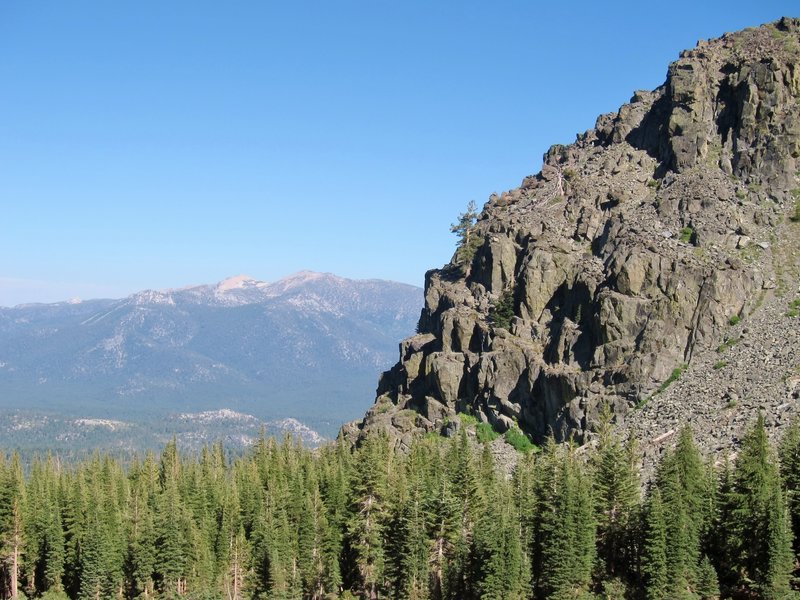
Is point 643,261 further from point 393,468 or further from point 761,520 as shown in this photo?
point 761,520

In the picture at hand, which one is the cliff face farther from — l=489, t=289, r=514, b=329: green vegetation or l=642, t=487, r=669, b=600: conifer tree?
l=642, t=487, r=669, b=600: conifer tree

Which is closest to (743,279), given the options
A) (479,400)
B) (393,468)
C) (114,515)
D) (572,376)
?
(572,376)

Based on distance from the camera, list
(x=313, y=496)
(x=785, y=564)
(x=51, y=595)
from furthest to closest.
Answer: (x=313, y=496) < (x=51, y=595) < (x=785, y=564)

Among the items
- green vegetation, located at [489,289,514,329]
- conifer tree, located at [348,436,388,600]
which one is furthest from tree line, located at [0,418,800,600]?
green vegetation, located at [489,289,514,329]

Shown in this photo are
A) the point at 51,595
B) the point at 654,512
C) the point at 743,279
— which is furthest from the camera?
the point at 743,279

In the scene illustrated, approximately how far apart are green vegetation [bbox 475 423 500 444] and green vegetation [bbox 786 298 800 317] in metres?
42.6

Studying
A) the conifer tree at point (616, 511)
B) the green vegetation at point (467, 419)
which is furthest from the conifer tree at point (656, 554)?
the green vegetation at point (467, 419)

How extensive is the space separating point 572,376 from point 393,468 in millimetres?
30440

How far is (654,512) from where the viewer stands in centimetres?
8162

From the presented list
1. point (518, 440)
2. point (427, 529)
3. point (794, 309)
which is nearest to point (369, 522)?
point (427, 529)

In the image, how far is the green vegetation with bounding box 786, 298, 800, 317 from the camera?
4931 inches

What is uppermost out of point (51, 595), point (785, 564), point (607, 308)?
point (607, 308)

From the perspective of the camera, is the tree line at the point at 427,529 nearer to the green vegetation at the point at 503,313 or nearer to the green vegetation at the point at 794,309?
the green vegetation at the point at 503,313

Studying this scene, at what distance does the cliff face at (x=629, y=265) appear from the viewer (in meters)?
→ 128
